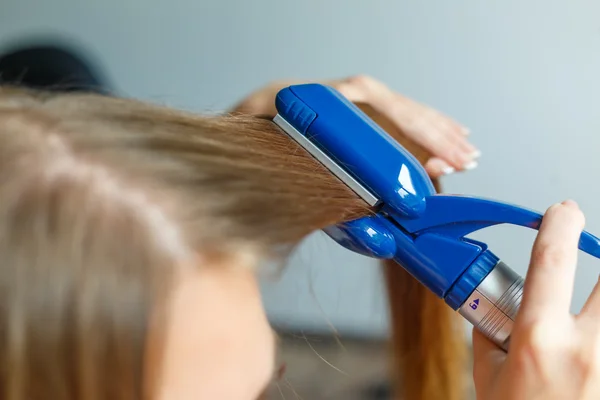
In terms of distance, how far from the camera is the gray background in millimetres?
736

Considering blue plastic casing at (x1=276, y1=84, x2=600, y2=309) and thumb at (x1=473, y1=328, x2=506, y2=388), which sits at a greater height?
blue plastic casing at (x1=276, y1=84, x2=600, y2=309)

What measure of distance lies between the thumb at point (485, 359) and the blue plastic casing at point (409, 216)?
0.12ft

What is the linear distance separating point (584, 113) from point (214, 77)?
1.95ft

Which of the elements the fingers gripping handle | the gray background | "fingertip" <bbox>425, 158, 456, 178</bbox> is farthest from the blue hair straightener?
the gray background

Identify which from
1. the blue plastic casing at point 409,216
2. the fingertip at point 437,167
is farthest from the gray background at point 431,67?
the blue plastic casing at point 409,216

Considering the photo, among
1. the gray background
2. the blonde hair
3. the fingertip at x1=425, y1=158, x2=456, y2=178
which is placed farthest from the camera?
the gray background

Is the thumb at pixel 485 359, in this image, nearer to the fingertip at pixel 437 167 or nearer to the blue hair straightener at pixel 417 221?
the blue hair straightener at pixel 417 221

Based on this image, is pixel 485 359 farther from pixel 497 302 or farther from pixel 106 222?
pixel 106 222

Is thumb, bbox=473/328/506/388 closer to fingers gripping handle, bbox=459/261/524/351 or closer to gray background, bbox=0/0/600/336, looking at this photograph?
fingers gripping handle, bbox=459/261/524/351

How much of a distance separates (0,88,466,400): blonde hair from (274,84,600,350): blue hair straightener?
3 cm

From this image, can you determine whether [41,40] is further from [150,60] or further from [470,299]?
[470,299]

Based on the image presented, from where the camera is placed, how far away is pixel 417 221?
36 cm

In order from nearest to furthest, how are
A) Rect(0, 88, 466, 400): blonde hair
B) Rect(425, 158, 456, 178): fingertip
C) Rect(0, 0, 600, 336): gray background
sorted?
Rect(0, 88, 466, 400): blonde hair, Rect(425, 158, 456, 178): fingertip, Rect(0, 0, 600, 336): gray background

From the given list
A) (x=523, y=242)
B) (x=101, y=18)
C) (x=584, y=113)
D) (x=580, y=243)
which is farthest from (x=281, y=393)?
(x=101, y=18)
